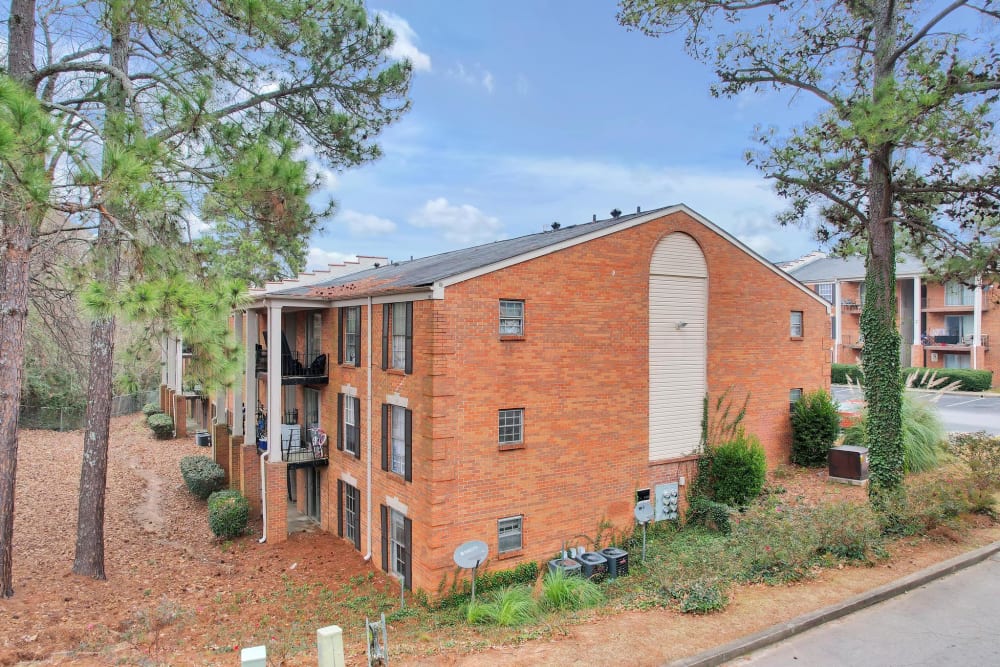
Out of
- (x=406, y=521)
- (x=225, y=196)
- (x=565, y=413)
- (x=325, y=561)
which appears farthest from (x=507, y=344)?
(x=325, y=561)

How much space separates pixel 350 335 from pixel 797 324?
14.4 m

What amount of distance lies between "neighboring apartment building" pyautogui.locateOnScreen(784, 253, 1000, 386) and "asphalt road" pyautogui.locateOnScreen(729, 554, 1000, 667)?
115 ft

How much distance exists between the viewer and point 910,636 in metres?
7.73

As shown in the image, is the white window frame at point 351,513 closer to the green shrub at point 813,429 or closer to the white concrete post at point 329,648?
the white concrete post at point 329,648

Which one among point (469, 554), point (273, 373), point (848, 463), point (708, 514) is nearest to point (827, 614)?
point (469, 554)

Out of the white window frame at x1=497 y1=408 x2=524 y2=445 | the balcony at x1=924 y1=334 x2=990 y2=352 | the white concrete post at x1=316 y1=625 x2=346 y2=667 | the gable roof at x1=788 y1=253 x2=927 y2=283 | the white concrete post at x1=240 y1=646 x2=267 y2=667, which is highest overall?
the gable roof at x1=788 y1=253 x2=927 y2=283

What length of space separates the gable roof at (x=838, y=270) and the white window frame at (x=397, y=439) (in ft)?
132

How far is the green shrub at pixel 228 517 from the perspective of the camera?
663 inches

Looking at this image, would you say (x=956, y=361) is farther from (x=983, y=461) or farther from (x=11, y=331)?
(x=11, y=331)

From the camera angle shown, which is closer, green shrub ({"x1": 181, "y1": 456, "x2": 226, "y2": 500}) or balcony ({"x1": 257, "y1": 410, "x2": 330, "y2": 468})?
balcony ({"x1": 257, "y1": 410, "x2": 330, "y2": 468})

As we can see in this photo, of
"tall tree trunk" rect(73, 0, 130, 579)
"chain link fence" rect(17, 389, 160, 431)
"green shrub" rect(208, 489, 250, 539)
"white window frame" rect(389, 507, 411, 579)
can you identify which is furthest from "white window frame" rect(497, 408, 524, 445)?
"chain link fence" rect(17, 389, 160, 431)

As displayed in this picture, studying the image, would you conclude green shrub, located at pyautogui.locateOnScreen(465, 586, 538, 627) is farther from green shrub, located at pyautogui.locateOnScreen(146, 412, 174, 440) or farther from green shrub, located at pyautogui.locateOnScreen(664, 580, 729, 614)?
green shrub, located at pyautogui.locateOnScreen(146, 412, 174, 440)

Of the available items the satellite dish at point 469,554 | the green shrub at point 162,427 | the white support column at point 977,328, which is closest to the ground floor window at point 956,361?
the white support column at point 977,328

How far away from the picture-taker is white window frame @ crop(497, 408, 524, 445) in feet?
42.9
